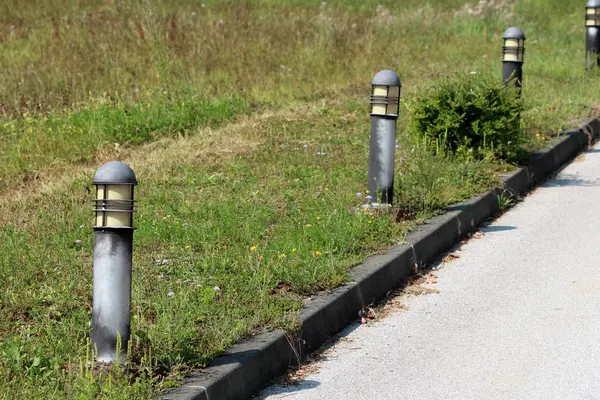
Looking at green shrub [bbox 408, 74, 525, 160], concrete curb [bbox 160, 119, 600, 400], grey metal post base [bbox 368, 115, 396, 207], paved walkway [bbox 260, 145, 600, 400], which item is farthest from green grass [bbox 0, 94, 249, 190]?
paved walkway [bbox 260, 145, 600, 400]

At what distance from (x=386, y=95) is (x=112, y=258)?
3.46 meters

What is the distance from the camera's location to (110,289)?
465 cm

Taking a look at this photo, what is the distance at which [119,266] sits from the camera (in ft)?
15.2

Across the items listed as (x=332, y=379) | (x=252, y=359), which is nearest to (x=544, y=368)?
(x=332, y=379)

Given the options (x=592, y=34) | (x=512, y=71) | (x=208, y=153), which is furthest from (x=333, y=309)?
(x=592, y=34)

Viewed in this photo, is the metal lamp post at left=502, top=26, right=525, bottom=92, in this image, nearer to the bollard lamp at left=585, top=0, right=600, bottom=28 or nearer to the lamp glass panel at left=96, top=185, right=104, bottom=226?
the bollard lamp at left=585, top=0, right=600, bottom=28

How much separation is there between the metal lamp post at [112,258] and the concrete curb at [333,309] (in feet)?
1.30

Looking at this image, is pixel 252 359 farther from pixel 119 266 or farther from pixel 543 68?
pixel 543 68

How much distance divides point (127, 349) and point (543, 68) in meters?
12.2

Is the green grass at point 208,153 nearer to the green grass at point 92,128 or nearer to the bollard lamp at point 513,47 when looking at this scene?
the green grass at point 92,128

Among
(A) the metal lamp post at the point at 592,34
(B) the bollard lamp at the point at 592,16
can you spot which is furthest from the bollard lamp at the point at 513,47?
(B) the bollard lamp at the point at 592,16

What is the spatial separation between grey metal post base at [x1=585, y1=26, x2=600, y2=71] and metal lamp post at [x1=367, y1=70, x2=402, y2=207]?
858cm

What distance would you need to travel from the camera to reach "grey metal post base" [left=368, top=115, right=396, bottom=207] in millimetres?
7652

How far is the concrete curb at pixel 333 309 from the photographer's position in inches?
185
